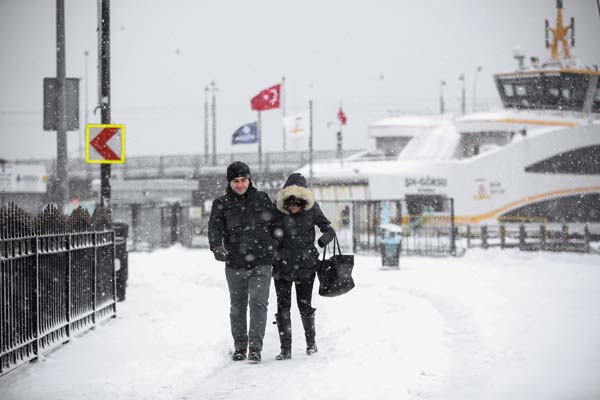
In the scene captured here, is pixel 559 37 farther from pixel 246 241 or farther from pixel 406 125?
pixel 246 241

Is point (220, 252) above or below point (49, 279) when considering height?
above

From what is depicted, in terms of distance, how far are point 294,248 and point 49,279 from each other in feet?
8.83

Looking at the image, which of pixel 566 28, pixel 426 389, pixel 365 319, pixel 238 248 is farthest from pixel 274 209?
pixel 566 28

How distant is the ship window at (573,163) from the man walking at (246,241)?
1405 inches

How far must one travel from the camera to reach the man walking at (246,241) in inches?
300

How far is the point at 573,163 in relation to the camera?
41.6 meters

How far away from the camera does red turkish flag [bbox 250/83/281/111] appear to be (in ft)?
122

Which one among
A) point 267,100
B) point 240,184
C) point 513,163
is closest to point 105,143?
point 240,184

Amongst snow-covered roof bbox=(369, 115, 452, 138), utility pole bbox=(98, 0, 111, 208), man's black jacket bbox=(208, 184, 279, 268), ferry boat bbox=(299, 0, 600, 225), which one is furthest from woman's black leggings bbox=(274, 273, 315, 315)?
snow-covered roof bbox=(369, 115, 452, 138)

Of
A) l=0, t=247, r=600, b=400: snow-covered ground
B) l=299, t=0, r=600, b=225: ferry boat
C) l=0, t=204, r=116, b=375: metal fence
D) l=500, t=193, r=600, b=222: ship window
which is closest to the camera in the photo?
l=0, t=247, r=600, b=400: snow-covered ground

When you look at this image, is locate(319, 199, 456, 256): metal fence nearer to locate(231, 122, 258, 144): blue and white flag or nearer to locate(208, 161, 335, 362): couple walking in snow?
locate(231, 122, 258, 144): blue and white flag

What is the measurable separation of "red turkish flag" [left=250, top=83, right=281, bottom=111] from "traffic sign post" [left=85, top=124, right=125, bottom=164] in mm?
24761

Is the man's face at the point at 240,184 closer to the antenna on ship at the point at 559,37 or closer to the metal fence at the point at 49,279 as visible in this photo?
the metal fence at the point at 49,279

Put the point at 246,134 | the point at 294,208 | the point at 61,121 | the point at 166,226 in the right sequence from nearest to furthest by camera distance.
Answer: the point at 294,208 < the point at 61,121 < the point at 166,226 < the point at 246,134
